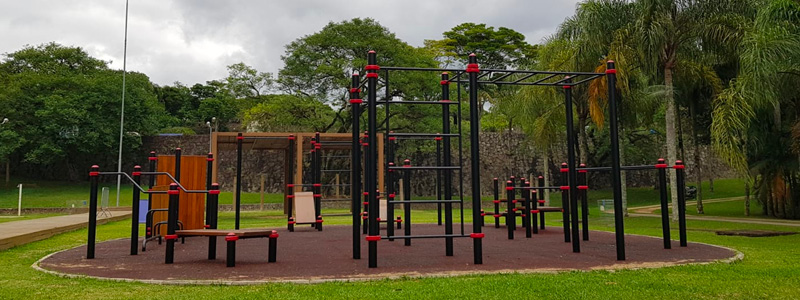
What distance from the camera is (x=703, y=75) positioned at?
1773 cm

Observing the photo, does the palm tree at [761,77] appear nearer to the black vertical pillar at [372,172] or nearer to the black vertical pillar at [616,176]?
the black vertical pillar at [616,176]

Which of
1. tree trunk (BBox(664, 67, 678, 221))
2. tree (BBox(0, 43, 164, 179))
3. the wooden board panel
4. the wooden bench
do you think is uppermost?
tree (BBox(0, 43, 164, 179))

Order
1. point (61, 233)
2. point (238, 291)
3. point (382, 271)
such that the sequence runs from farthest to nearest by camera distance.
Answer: point (61, 233) → point (382, 271) → point (238, 291)

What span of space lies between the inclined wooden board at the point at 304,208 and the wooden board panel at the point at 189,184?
2.34 metres

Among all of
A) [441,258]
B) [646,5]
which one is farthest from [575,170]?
[646,5]

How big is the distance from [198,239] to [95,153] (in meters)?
33.5

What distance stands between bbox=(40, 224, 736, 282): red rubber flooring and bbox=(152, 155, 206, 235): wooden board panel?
3.81 feet

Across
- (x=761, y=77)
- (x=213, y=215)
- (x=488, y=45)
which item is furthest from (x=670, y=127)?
(x=488, y=45)

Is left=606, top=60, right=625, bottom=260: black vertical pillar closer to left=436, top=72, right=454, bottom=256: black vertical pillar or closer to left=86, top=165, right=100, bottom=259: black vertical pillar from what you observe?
left=436, top=72, right=454, bottom=256: black vertical pillar

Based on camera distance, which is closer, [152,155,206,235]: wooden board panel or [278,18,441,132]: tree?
[152,155,206,235]: wooden board panel

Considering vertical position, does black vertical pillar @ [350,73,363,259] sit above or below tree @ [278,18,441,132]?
below

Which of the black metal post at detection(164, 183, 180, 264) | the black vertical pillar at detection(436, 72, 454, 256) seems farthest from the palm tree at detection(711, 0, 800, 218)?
the black metal post at detection(164, 183, 180, 264)

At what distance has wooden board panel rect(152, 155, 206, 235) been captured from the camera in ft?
36.0

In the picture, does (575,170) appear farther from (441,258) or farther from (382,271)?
(382,271)
